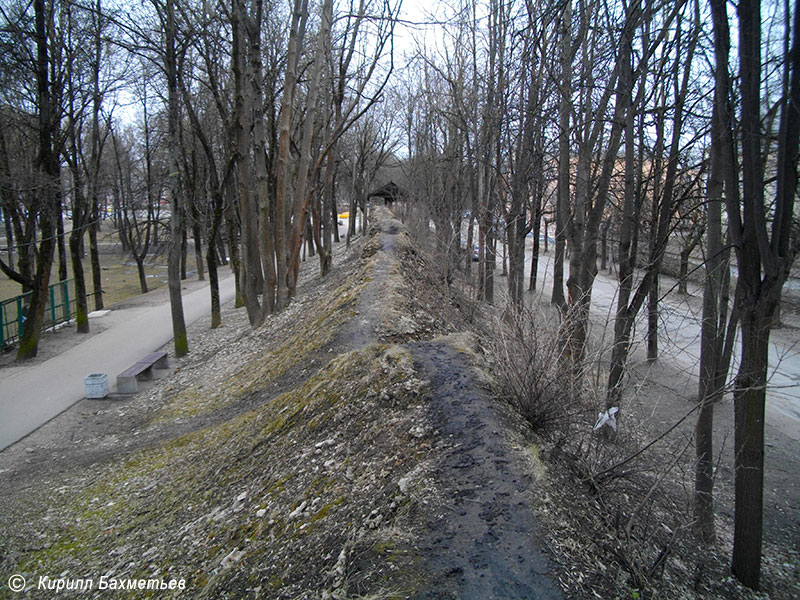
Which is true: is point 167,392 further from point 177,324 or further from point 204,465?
point 204,465

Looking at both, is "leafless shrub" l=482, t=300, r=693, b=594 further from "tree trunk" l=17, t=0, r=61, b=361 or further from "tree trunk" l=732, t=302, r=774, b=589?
"tree trunk" l=17, t=0, r=61, b=361

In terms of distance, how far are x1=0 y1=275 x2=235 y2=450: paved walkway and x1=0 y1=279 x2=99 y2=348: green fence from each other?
50.0 inches

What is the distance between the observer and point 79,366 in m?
11.8

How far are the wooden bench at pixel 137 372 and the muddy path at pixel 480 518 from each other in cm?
789

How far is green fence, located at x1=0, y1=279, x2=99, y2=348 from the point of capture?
13.2 meters

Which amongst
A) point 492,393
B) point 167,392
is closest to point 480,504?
point 492,393

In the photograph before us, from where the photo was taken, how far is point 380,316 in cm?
734

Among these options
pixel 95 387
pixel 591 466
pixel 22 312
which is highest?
pixel 591 466

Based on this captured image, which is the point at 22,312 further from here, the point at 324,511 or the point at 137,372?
the point at 324,511

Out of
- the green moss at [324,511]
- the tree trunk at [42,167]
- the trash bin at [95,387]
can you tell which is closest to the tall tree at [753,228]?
the green moss at [324,511]

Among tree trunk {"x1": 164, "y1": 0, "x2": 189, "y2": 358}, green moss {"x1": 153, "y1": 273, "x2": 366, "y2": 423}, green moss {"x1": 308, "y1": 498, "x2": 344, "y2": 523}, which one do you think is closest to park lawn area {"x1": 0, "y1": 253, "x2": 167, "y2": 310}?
tree trunk {"x1": 164, "y1": 0, "x2": 189, "y2": 358}

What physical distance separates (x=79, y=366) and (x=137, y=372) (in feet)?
8.83

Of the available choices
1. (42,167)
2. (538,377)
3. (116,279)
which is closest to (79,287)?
(42,167)

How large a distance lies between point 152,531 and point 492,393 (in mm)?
3201
